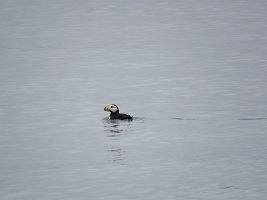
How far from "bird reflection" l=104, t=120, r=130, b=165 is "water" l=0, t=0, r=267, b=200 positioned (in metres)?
0.04

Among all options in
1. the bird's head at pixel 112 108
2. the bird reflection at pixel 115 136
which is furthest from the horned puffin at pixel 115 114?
the bird reflection at pixel 115 136

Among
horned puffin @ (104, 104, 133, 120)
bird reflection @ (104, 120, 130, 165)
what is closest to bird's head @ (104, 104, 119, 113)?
horned puffin @ (104, 104, 133, 120)

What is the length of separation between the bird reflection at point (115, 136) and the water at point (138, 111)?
45 millimetres

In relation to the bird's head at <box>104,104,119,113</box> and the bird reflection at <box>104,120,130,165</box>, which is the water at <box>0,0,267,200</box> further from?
the bird's head at <box>104,104,119,113</box>

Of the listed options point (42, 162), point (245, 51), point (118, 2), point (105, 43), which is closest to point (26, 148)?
point (42, 162)

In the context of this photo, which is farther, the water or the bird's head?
the bird's head

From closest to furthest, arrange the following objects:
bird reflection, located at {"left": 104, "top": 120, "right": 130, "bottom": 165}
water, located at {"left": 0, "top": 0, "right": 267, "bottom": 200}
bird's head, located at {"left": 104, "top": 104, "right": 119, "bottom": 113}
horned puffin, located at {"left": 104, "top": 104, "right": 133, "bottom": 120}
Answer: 1. water, located at {"left": 0, "top": 0, "right": 267, "bottom": 200}
2. bird reflection, located at {"left": 104, "top": 120, "right": 130, "bottom": 165}
3. horned puffin, located at {"left": 104, "top": 104, "right": 133, "bottom": 120}
4. bird's head, located at {"left": 104, "top": 104, "right": 119, "bottom": 113}

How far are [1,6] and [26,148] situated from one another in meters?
66.1

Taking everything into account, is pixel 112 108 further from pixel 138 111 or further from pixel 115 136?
pixel 115 136

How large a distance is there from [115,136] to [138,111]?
525 centimetres

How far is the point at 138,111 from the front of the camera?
3198cm

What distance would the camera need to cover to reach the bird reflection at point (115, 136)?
23812mm

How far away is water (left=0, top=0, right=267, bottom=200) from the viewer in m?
21.4

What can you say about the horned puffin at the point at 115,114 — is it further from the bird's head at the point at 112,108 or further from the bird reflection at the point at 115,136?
the bird reflection at the point at 115,136
